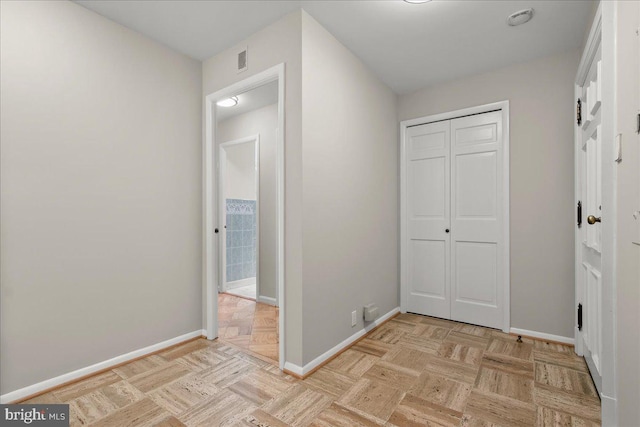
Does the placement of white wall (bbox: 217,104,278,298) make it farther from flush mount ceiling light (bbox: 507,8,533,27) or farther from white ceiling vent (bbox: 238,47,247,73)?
flush mount ceiling light (bbox: 507,8,533,27)

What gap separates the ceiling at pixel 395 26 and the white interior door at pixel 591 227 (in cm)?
48

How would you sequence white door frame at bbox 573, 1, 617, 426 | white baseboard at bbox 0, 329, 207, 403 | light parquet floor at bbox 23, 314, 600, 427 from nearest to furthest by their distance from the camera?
white door frame at bbox 573, 1, 617, 426 < light parquet floor at bbox 23, 314, 600, 427 < white baseboard at bbox 0, 329, 207, 403

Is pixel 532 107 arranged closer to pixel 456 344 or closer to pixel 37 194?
pixel 456 344

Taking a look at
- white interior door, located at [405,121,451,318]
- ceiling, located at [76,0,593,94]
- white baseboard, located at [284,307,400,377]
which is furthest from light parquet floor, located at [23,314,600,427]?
ceiling, located at [76,0,593,94]

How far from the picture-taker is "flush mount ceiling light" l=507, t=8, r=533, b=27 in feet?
6.92

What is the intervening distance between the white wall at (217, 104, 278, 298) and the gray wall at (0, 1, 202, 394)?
1.26 m

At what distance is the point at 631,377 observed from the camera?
1225 mm

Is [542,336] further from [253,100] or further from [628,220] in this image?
[253,100]

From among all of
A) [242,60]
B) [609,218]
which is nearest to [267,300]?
[242,60]

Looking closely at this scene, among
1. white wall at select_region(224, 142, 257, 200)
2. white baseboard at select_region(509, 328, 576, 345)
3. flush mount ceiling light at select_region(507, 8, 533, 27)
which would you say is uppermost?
flush mount ceiling light at select_region(507, 8, 533, 27)

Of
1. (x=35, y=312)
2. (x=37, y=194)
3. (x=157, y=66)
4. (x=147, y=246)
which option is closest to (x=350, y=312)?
(x=147, y=246)

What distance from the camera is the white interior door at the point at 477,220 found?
2918 mm

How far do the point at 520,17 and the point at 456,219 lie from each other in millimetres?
1693

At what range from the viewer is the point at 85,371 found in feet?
6.70
